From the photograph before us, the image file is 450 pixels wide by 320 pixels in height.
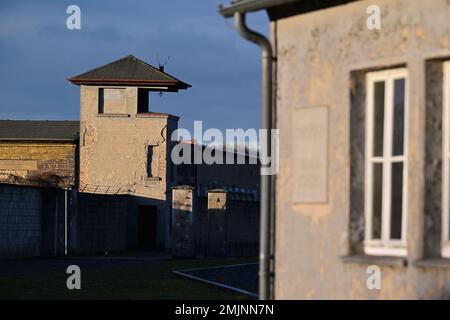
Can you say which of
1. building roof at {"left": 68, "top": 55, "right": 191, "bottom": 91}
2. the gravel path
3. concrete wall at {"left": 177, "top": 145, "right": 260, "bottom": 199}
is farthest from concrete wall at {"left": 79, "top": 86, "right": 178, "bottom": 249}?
the gravel path

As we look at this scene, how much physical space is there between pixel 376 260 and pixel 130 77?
132 ft

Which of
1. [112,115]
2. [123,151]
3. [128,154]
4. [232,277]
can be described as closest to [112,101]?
[112,115]

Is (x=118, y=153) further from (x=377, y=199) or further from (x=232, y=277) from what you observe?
(x=377, y=199)

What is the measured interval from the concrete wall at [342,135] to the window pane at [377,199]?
6.9 inches

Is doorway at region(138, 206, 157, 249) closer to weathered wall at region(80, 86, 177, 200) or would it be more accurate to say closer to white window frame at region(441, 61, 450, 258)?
weathered wall at region(80, 86, 177, 200)

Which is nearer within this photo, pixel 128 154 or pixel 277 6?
pixel 277 6

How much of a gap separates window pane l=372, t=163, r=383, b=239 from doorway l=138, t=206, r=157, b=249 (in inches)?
1481

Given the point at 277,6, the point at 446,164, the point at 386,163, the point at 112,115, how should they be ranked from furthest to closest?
1. the point at 112,115
2. the point at 277,6
3. the point at 386,163
4. the point at 446,164

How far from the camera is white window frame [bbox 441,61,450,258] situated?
Result: 11047 millimetres

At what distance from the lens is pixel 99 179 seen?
5006 cm

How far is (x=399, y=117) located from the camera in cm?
1162

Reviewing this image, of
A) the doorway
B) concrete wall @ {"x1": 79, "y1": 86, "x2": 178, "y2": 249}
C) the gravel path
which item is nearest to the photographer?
the gravel path

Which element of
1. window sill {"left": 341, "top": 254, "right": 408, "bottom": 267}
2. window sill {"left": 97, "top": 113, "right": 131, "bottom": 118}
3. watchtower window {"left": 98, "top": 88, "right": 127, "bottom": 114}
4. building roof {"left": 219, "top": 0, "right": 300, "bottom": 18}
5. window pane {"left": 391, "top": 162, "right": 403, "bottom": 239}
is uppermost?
watchtower window {"left": 98, "top": 88, "right": 127, "bottom": 114}

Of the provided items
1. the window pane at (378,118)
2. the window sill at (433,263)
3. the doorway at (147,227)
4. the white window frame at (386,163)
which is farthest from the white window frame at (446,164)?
the doorway at (147,227)
